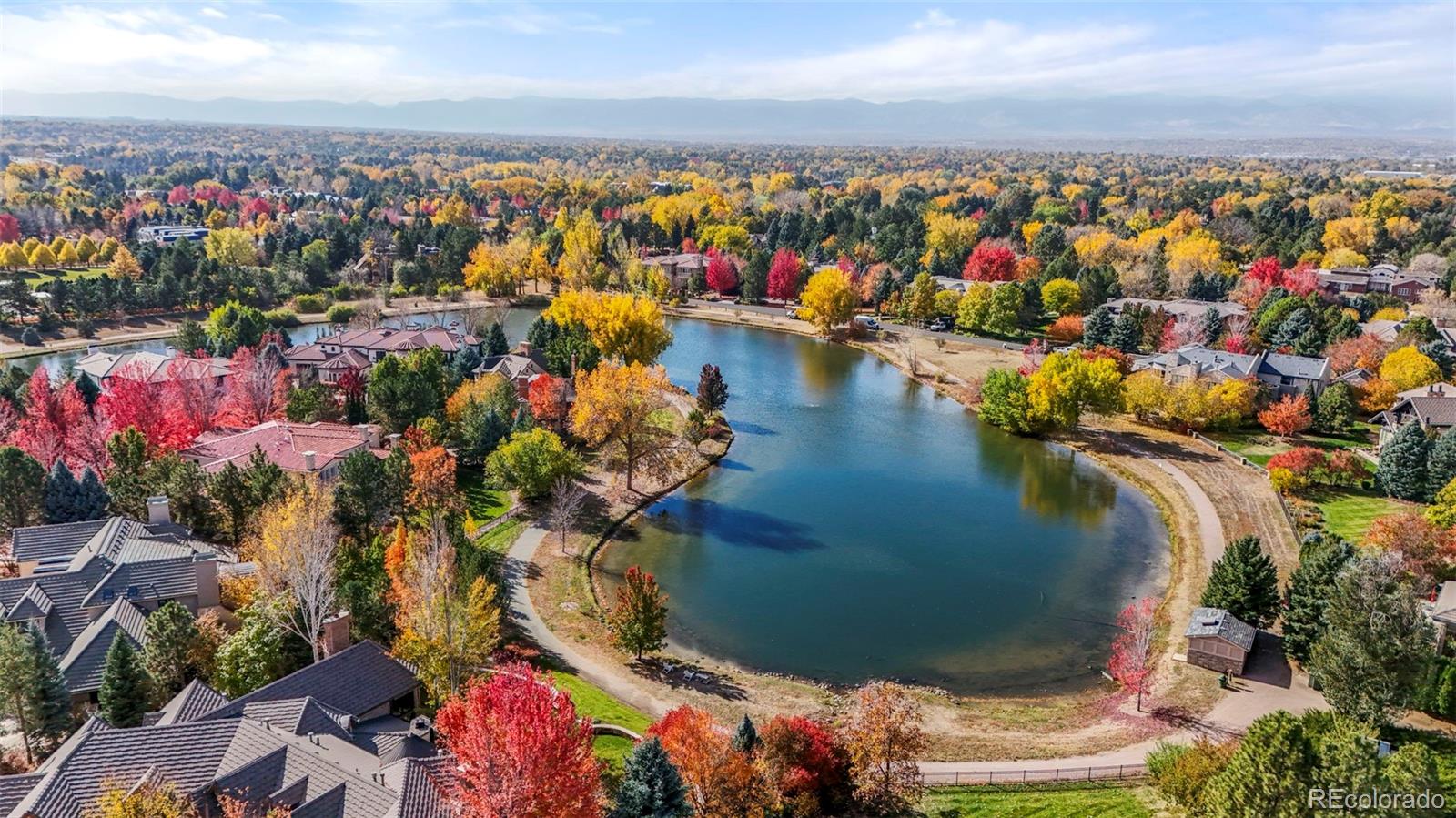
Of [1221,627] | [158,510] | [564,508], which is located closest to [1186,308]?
[1221,627]

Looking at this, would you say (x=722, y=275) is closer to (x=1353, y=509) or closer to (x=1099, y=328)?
(x=1099, y=328)

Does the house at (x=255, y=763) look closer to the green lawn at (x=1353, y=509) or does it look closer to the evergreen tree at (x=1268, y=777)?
the evergreen tree at (x=1268, y=777)

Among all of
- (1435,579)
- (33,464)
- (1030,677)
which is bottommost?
(1030,677)

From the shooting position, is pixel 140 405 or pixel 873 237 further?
pixel 873 237

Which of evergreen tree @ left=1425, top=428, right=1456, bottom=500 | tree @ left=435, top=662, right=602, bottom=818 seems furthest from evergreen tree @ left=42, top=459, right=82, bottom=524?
evergreen tree @ left=1425, top=428, right=1456, bottom=500

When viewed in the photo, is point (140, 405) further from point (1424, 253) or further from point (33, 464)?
point (1424, 253)

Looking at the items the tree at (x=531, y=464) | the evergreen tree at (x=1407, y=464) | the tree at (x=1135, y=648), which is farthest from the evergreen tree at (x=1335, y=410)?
the tree at (x=531, y=464)

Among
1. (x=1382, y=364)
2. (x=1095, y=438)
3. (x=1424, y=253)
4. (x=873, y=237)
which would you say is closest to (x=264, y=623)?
(x=1095, y=438)
